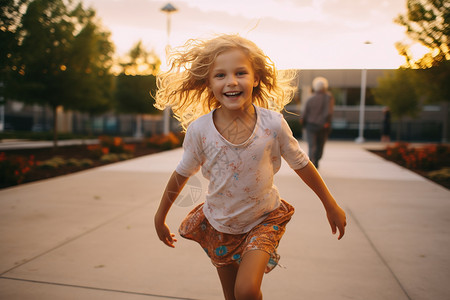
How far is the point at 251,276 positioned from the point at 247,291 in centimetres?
7

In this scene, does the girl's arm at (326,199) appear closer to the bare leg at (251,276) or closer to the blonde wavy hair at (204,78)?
the bare leg at (251,276)

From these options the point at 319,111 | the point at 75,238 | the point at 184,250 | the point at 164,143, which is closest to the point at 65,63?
the point at 164,143

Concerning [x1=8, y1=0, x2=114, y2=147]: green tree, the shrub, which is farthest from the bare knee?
the shrub

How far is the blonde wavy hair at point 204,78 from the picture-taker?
84.4 inches

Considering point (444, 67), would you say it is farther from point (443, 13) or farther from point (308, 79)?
point (308, 79)

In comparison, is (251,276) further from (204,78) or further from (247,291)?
(204,78)

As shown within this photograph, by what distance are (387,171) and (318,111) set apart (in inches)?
99.2

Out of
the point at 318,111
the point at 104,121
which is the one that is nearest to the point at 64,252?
the point at 318,111

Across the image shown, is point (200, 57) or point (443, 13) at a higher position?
point (443, 13)

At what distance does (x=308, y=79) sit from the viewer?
31750 millimetres

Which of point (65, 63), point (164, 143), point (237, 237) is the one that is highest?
A: point (65, 63)

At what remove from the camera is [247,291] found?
1724 millimetres

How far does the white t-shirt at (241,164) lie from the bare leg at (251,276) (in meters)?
0.23

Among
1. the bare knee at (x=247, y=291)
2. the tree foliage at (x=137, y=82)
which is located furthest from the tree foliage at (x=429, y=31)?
the tree foliage at (x=137, y=82)
